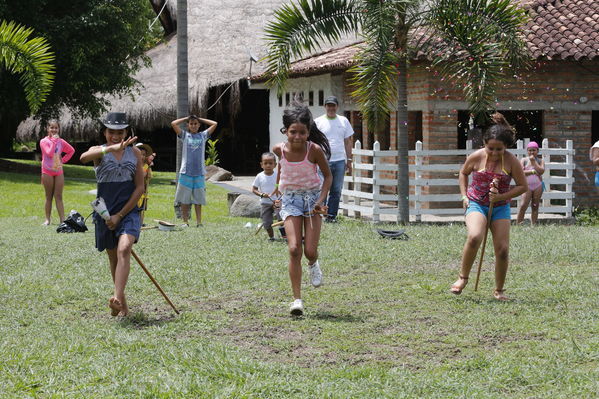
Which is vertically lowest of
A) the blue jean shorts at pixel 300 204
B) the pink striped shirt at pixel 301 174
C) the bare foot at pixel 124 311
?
the bare foot at pixel 124 311

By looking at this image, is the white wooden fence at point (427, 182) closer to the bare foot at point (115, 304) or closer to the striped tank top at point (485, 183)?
the striped tank top at point (485, 183)

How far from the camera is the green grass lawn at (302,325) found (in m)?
5.71

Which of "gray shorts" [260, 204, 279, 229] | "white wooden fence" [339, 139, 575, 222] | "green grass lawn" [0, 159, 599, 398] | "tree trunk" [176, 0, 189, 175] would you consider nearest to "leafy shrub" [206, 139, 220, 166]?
"tree trunk" [176, 0, 189, 175]

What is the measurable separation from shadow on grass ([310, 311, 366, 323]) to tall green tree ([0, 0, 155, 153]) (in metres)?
19.6

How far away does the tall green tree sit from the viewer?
26500 mm

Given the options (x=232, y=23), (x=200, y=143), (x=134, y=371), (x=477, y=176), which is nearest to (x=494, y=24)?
(x=200, y=143)

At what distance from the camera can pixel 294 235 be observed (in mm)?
7934

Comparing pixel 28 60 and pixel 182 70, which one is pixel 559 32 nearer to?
pixel 182 70

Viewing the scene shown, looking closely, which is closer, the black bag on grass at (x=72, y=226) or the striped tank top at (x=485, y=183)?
the striped tank top at (x=485, y=183)

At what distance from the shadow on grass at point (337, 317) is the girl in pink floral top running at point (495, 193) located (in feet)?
4.40

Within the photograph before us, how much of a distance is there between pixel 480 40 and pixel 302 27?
2642mm

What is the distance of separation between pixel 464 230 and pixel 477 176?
5.69 meters

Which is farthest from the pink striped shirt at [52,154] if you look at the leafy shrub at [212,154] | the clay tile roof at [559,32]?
the leafy shrub at [212,154]

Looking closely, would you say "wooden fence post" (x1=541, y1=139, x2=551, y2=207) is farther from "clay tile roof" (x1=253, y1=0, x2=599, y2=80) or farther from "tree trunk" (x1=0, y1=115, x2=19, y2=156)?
"tree trunk" (x1=0, y1=115, x2=19, y2=156)
